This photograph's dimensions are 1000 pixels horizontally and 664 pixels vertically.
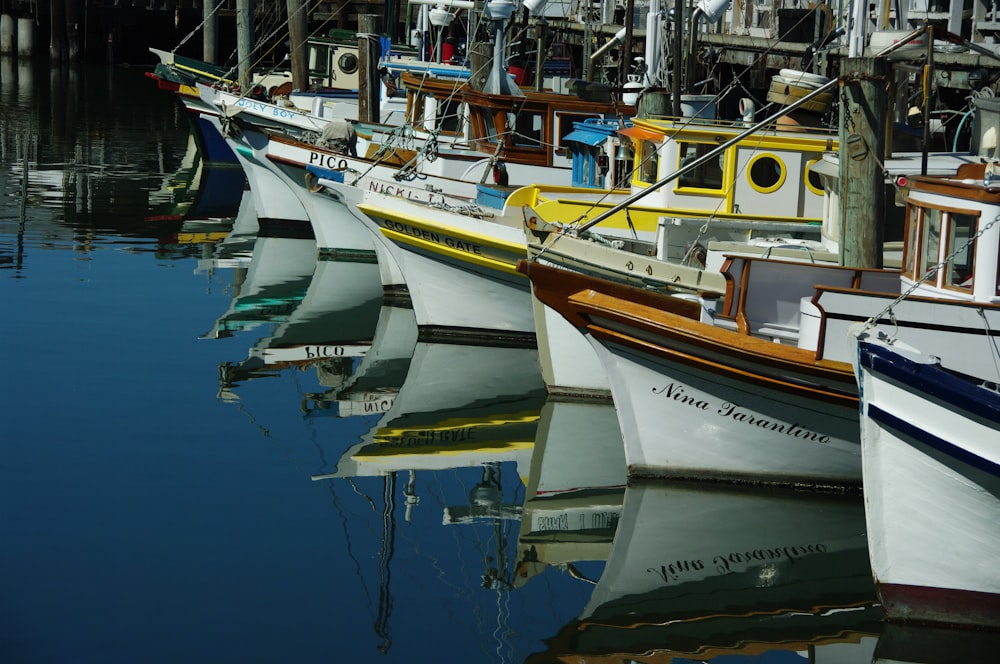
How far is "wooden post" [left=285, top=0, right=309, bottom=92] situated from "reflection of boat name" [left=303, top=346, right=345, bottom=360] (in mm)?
15093

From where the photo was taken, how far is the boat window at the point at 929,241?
10.3 metres

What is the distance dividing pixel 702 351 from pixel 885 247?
421cm

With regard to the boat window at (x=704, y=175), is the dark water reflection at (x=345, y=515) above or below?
below

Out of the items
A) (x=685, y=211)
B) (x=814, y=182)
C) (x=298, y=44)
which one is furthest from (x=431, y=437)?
(x=298, y=44)

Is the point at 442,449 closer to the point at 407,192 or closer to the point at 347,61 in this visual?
the point at 407,192

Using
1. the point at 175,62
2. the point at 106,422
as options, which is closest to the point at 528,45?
the point at 175,62

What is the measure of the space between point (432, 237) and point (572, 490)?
5.02m

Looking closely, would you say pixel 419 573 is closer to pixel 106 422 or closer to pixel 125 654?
pixel 125 654

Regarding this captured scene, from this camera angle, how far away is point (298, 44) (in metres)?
31.1

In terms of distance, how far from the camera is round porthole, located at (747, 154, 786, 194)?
15.5 m

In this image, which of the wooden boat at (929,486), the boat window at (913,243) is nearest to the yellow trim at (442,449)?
the boat window at (913,243)

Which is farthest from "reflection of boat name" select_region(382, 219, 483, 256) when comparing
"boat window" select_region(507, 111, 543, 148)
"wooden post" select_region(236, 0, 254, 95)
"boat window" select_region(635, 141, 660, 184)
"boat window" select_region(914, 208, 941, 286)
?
"wooden post" select_region(236, 0, 254, 95)

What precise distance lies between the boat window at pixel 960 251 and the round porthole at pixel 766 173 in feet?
17.3

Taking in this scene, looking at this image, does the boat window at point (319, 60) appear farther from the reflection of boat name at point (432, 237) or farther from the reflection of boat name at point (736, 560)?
the reflection of boat name at point (736, 560)
